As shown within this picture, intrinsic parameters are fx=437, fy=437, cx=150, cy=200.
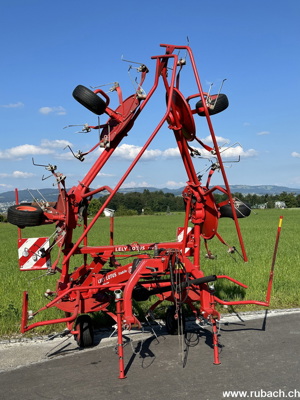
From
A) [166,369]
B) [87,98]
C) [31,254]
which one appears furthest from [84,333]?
[87,98]

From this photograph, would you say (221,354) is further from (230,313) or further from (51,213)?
(51,213)

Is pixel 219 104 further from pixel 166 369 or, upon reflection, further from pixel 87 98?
pixel 166 369

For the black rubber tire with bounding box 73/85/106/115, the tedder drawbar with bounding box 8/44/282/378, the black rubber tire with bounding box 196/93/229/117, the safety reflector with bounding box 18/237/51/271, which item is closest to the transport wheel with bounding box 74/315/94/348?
the tedder drawbar with bounding box 8/44/282/378

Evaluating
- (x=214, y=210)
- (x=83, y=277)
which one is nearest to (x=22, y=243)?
(x=83, y=277)

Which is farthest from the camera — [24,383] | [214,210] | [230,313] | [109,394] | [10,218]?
[230,313]

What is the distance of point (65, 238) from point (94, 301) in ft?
3.43

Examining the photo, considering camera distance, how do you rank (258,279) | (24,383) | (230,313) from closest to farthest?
(24,383), (230,313), (258,279)

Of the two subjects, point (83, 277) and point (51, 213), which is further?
point (83, 277)

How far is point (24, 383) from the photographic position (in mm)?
5090

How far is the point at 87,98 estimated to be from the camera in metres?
6.21

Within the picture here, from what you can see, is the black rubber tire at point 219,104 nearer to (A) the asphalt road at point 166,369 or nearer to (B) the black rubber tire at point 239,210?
(B) the black rubber tire at point 239,210

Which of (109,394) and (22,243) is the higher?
(22,243)

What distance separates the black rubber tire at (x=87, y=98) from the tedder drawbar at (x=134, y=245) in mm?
14

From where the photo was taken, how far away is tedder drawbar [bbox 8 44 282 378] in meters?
6.04
